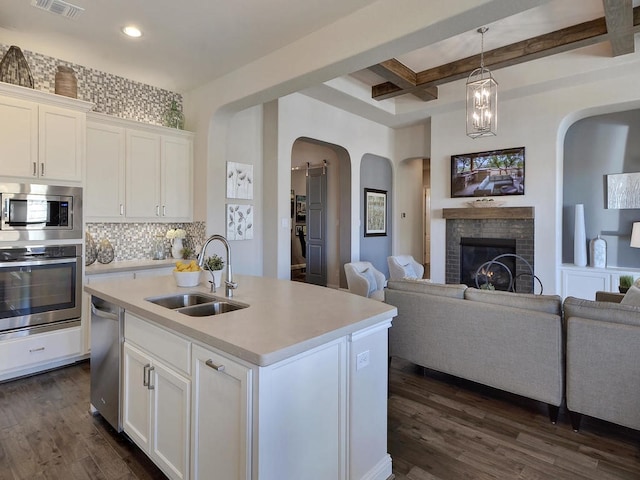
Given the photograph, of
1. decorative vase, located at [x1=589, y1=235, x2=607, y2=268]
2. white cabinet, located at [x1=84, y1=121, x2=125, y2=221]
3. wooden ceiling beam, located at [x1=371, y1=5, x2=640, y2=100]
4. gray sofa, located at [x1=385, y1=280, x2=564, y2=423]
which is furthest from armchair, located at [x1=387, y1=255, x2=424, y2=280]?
white cabinet, located at [x1=84, y1=121, x2=125, y2=221]

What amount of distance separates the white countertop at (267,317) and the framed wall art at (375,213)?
425cm

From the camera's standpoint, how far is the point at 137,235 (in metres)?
4.25

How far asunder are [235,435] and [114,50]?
3584 mm

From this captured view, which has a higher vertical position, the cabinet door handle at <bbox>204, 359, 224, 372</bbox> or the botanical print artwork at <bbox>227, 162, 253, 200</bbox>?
the botanical print artwork at <bbox>227, 162, 253, 200</bbox>

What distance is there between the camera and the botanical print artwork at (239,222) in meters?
4.56

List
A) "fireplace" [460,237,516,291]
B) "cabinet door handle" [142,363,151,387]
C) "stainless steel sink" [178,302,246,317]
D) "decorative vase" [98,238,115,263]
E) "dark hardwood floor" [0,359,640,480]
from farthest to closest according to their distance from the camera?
1. "fireplace" [460,237,516,291]
2. "decorative vase" [98,238,115,263]
3. "stainless steel sink" [178,302,246,317]
4. "dark hardwood floor" [0,359,640,480]
5. "cabinet door handle" [142,363,151,387]

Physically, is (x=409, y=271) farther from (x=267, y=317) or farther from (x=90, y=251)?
(x=90, y=251)

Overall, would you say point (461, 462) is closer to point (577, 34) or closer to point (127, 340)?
point (127, 340)

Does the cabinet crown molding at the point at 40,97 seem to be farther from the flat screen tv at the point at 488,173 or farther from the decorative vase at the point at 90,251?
the flat screen tv at the point at 488,173

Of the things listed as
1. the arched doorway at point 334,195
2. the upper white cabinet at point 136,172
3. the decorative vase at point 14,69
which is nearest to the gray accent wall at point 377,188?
the arched doorway at point 334,195

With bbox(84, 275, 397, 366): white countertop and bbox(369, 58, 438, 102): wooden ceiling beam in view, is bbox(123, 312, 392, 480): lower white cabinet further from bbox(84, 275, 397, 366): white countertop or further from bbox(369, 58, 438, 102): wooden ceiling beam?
bbox(369, 58, 438, 102): wooden ceiling beam

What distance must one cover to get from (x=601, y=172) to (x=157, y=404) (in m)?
6.00

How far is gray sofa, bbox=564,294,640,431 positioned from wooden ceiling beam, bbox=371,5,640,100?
294 cm

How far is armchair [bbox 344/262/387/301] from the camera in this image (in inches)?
179
